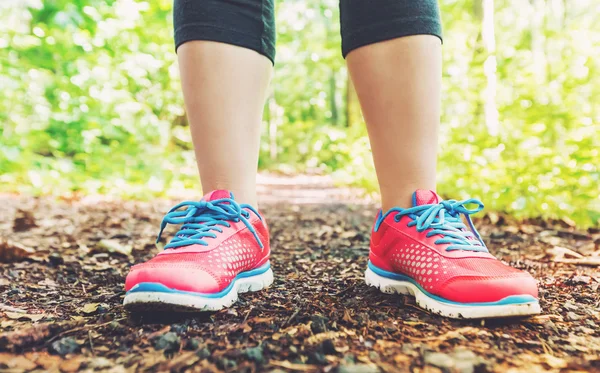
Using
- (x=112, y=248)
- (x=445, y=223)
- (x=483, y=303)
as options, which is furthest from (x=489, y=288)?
(x=112, y=248)

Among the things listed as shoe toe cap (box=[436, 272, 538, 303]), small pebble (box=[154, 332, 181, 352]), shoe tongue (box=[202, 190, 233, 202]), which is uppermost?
shoe tongue (box=[202, 190, 233, 202])

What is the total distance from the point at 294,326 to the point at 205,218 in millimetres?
Result: 427

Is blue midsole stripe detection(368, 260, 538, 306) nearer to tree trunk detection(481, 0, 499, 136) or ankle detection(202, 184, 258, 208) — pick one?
ankle detection(202, 184, 258, 208)

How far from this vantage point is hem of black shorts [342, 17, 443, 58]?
3.92 ft

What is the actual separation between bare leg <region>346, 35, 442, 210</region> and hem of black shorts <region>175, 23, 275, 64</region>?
303mm

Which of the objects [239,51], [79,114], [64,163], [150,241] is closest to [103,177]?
[64,163]

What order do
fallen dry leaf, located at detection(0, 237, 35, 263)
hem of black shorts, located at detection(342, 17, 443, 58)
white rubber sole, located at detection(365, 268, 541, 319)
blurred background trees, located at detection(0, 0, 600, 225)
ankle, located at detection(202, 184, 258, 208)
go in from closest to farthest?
1. white rubber sole, located at detection(365, 268, 541, 319)
2. hem of black shorts, located at detection(342, 17, 443, 58)
3. ankle, located at detection(202, 184, 258, 208)
4. fallen dry leaf, located at detection(0, 237, 35, 263)
5. blurred background trees, located at detection(0, 0, 600, 225)

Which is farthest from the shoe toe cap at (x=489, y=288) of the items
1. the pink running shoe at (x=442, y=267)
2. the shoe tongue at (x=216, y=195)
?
the shoe tongue at (x=216, y=195)

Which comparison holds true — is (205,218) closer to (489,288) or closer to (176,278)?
(176,278)

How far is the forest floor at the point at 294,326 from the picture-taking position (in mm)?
792

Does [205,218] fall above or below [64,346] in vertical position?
above

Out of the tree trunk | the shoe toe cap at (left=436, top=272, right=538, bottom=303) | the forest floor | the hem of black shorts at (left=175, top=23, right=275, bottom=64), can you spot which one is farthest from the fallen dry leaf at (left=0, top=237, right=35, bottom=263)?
the tree trunk

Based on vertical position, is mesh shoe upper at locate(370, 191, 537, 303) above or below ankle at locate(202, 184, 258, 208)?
below

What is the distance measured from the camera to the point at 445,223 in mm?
1170
